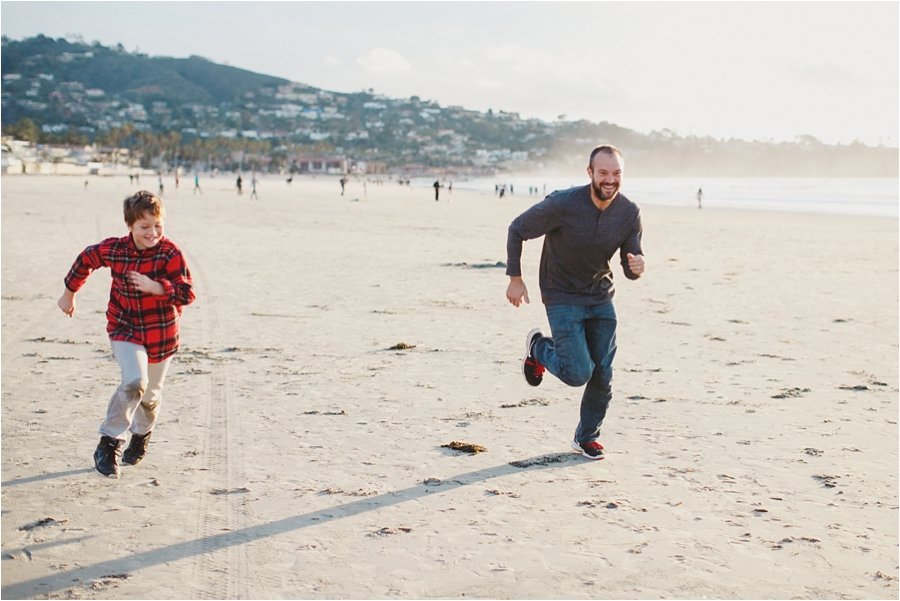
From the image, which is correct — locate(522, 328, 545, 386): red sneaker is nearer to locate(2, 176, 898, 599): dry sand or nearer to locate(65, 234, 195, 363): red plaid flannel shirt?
locate(2, 176, 898, 599): dry sand

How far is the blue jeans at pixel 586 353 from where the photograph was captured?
4.37m

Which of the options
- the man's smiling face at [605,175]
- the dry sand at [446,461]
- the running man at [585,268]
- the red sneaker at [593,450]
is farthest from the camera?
the red sneaker at [593,450]

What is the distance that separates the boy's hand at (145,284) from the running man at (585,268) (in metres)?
1.73

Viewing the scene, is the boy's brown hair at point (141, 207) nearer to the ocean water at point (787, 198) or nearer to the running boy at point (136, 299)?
the running boy at point (136, 299)

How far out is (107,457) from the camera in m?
4.08

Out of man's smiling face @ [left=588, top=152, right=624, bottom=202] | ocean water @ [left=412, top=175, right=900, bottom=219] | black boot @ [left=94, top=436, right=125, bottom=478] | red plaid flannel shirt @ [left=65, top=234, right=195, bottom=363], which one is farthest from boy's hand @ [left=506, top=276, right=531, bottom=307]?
ocean water @ [left=412, top=175, right=900, bottom=219]

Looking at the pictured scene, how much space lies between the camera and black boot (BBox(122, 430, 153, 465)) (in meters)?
4.30

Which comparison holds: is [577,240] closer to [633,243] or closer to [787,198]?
[633,243]

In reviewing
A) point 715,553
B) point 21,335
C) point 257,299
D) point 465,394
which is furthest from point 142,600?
point 257,299

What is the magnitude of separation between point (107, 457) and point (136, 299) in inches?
32.3

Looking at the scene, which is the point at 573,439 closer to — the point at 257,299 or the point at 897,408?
the point at 897,408

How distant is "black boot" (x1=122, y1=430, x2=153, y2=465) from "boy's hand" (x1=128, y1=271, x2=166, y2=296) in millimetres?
887

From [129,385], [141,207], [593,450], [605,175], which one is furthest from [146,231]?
[593,450]

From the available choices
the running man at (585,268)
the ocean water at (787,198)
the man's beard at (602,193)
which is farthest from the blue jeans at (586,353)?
the ocean water at (787,198)
